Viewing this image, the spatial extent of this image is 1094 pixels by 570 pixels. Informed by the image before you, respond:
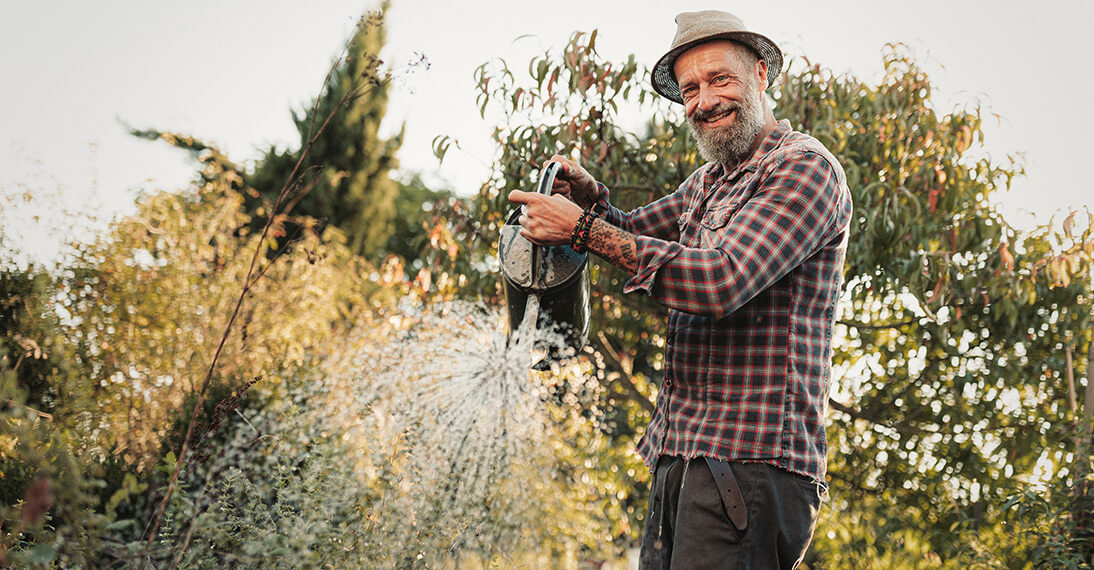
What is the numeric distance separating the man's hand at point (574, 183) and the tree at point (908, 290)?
135 centimetres

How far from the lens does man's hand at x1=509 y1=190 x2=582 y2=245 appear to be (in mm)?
1556

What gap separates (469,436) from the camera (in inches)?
123

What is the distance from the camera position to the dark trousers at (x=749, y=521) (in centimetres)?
147

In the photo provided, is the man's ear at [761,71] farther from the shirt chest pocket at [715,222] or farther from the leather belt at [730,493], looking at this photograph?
the leather belt at [730,493]

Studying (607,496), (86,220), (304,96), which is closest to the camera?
(607,496)

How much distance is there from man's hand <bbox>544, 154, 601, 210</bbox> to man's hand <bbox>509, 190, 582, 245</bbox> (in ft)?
1.30

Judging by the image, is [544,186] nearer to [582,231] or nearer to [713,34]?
[582,231]

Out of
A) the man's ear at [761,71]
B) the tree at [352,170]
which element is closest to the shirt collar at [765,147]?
the man's ear at [761,71]

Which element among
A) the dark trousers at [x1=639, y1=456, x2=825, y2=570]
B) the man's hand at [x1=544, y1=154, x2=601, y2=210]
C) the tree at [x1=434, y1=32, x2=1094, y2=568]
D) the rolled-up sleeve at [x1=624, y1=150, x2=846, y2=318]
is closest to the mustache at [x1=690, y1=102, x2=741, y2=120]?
the rolled-up sleeve at [x1=624, y1=150, x2=846, y2=318]

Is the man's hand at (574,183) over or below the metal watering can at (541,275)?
over

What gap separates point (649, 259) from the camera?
4.80ft

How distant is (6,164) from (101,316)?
1.08 m

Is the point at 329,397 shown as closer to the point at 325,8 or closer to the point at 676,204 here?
the point at 676,204

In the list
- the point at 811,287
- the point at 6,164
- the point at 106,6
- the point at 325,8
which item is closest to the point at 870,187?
the point at 811,287
